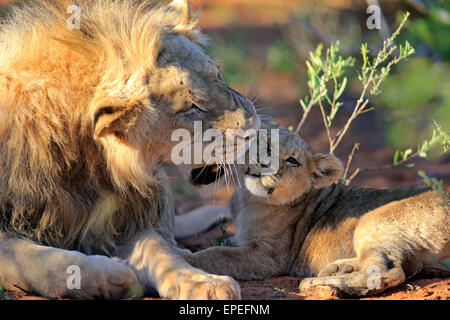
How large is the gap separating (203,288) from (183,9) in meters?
1.60

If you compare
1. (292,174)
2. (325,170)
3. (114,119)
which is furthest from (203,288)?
(325,170)

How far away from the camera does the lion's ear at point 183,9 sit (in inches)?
144

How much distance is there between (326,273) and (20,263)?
5.41 feet

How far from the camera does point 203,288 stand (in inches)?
121

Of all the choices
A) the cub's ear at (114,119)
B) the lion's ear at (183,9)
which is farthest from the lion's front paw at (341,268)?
the lion's ear at (183,9)

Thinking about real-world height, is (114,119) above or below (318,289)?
above

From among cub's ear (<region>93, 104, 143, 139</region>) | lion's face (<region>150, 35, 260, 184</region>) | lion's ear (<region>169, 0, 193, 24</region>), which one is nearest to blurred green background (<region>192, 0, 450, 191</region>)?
lion's ear (<region>169, 0, 193, 24</region>)

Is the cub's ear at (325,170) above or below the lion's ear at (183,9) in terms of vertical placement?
below

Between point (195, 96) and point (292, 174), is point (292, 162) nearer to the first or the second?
point (292, 174)

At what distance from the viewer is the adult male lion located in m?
3.16

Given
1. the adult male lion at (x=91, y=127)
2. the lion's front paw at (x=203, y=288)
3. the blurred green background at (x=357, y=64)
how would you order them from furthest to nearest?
the blurred green background at (x=357, y=64)
the adult male lion at (x=91, y=127)
the lion's front paw at (x=203, y=288)

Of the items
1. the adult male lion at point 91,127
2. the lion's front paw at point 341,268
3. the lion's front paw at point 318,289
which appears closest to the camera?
the adult male lion at point 91,127

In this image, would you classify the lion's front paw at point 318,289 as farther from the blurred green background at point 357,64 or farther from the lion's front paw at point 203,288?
the blurred green background at point 357,64

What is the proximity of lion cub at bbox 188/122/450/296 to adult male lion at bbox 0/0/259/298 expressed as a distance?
78 cm
